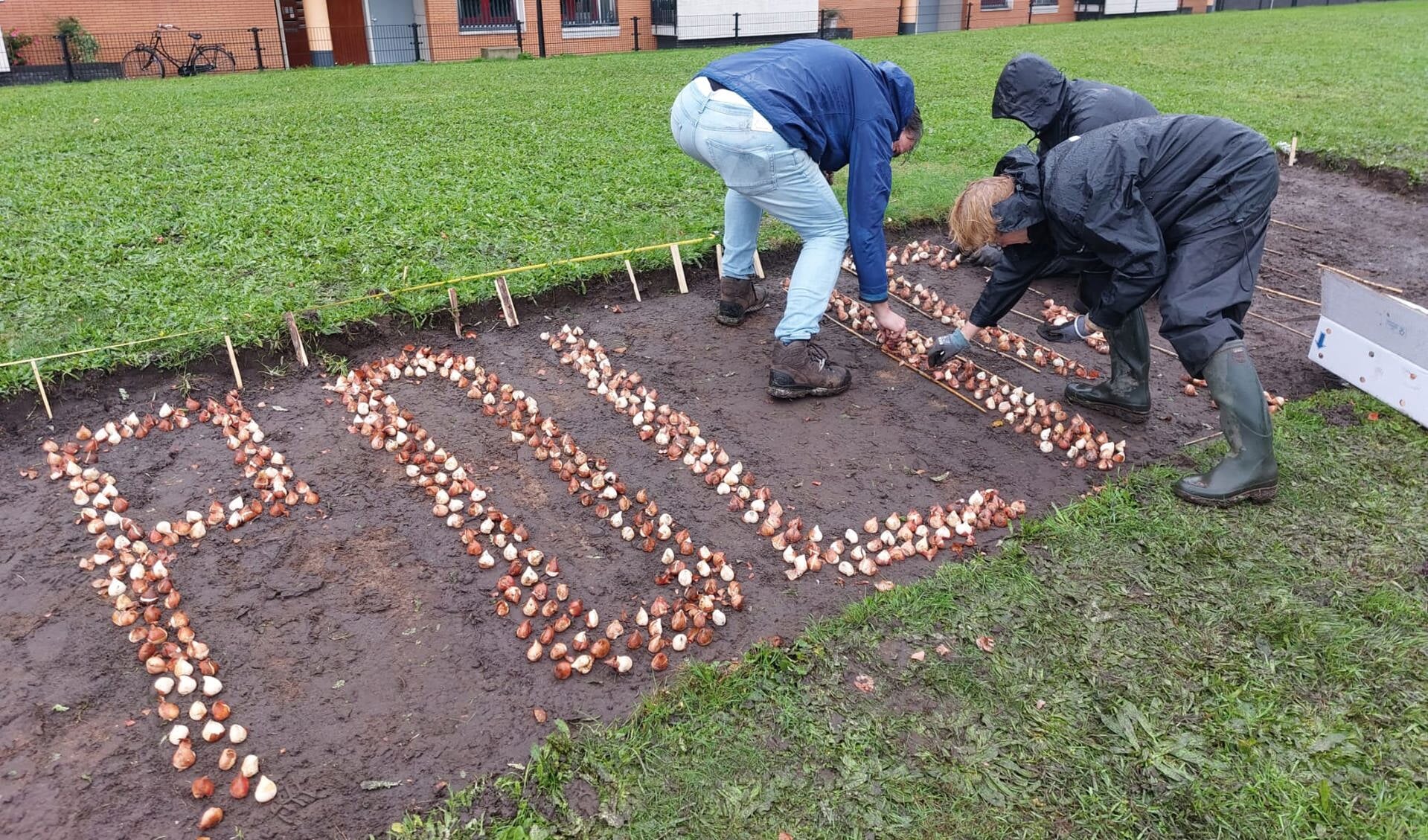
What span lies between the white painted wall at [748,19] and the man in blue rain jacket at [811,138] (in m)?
20.5

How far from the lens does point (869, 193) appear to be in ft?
13.0

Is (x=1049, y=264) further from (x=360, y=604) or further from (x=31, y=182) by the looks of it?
(x=31, y=182)

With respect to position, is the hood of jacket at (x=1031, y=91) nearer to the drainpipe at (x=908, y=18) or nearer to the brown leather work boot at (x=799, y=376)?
the brown leather work boot at (x=799, y=376)

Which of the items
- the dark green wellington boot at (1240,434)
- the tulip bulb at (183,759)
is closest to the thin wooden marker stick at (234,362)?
the tulip bulb at (183,759)

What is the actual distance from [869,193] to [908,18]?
2660 centimetres

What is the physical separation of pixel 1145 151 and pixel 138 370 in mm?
4981

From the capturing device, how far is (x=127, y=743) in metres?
2.62

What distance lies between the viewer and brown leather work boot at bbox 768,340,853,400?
4.40 meters

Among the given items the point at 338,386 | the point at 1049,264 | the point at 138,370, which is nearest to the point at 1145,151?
the point at 1049,264

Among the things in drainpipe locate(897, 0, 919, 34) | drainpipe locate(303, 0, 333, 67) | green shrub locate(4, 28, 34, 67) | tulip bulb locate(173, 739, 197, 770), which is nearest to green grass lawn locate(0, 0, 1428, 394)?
tulip bulb locate(173, 739, 197, 770)

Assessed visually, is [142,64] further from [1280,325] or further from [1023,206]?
[1280,325]

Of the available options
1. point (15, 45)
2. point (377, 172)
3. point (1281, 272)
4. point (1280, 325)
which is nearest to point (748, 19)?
point (15, 45)

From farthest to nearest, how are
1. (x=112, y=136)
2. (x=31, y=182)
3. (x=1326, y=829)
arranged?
(x=112, y=136)
(x=31, y=182)
(x=1326, y=829)

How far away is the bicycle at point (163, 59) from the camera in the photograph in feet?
59.9
